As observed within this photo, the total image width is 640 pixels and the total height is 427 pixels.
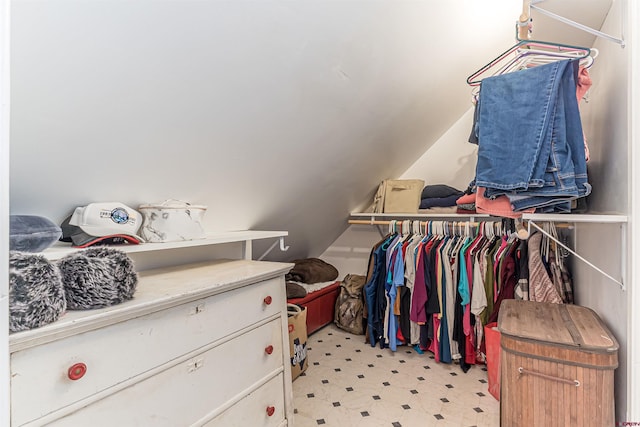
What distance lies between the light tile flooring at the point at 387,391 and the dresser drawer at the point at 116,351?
0.91 metres

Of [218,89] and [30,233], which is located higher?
[218,89]

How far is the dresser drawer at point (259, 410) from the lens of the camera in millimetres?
1358

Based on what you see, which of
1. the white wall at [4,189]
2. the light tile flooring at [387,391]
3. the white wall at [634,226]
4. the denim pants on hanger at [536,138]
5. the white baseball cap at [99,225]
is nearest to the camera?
the white wall at [4,189]

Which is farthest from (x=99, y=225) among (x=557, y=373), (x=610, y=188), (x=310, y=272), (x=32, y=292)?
(x=310, y=272)

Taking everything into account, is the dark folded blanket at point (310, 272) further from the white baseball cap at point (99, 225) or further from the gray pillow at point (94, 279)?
the gray pillow at point (94, 279)

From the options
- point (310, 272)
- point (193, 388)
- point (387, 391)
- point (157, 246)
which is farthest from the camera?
point (310, 272)

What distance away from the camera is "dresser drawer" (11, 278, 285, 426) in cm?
83

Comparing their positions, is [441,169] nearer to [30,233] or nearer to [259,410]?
[259,410]

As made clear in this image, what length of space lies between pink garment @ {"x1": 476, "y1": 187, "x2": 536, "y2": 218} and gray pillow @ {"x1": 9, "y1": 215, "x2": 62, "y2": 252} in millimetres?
1584

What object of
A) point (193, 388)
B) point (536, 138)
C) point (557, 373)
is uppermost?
point (536, 138)

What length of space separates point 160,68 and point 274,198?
124cm

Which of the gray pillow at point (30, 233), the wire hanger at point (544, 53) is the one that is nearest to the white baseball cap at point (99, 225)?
the gray pillow at point (30, 233)

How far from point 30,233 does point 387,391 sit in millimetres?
2107

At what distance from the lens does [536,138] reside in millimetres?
1127
